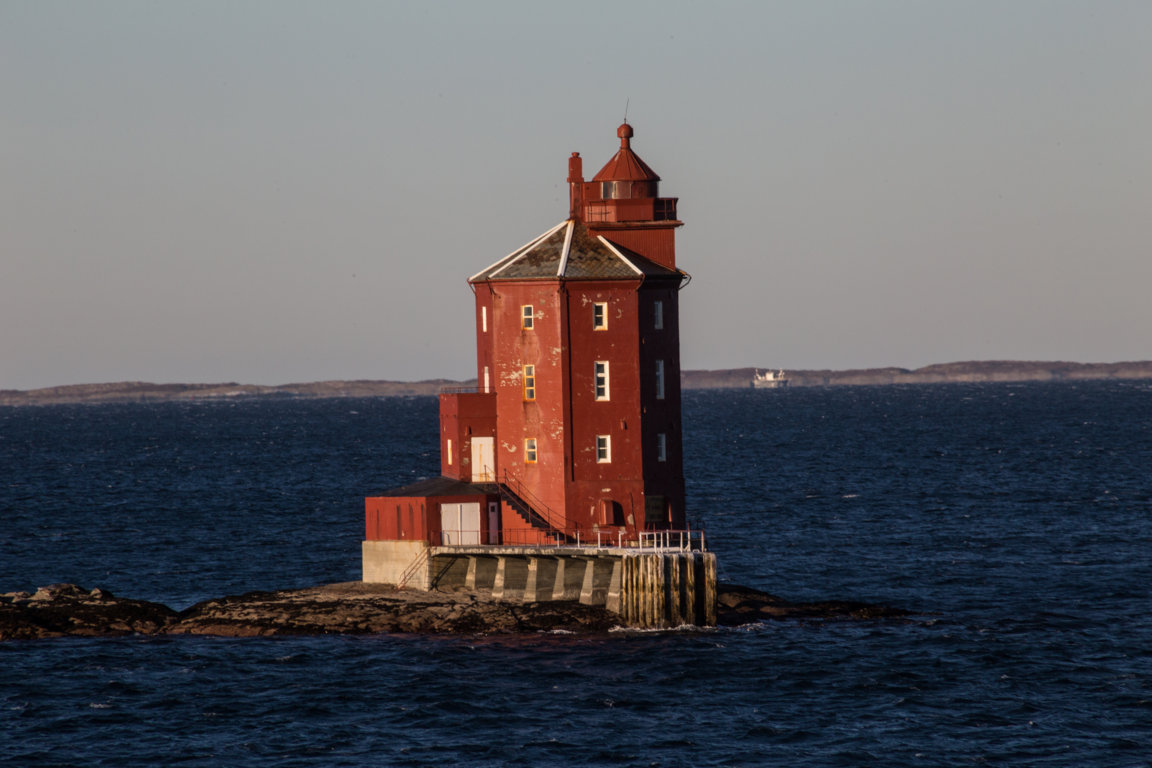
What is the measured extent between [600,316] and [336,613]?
1421 centimetres

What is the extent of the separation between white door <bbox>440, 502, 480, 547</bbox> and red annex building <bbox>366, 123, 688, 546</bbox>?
0.05 m

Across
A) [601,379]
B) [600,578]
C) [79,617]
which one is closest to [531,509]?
[600,578]

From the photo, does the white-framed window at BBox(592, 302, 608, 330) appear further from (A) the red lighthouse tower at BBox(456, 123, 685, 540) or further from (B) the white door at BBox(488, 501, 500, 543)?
(B) the white door at BBox(488, 501, 500, 543)

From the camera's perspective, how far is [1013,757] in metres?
42.6

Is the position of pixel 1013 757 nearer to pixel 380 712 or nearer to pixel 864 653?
pixel 864 653

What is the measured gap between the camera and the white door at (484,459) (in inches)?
2403

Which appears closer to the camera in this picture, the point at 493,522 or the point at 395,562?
the point at 493,522

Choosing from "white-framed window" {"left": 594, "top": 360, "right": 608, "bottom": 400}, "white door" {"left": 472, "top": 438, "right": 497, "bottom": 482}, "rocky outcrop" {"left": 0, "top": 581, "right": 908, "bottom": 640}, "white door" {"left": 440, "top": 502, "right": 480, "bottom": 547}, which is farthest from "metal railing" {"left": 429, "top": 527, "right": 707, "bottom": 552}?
"white-framed window" {"left": 594, "top": 360, "right": 608, "bottom": 400}

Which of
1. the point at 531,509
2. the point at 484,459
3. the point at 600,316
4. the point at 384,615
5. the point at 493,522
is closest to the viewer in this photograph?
the point at 384,615

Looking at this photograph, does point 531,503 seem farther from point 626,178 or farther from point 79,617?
point 79,617

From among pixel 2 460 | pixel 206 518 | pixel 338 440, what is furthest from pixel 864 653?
pixel 338 440

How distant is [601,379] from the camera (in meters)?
59.4

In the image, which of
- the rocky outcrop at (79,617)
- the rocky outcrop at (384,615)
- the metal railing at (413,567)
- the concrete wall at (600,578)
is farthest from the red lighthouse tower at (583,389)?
the rocky outcrop at (79,617)

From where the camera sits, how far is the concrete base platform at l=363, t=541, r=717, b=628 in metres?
55.8
